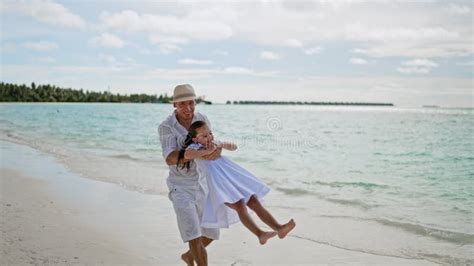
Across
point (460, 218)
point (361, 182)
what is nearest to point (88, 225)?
point (460, 218)

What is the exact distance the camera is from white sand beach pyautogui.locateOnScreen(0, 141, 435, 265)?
5992 millimetres

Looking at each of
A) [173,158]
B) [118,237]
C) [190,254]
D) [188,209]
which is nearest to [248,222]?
[188,209]

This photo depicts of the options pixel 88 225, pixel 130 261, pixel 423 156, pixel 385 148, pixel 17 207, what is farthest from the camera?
pixel 385 148

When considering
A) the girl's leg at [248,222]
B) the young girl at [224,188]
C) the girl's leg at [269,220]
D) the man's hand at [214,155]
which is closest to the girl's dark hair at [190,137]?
the young girl at [224,188]

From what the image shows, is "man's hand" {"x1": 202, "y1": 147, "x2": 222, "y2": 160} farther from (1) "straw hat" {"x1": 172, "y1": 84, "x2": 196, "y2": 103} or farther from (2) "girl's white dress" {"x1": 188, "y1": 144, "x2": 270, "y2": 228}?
(1) "straw hat" {"x1": 172, "y1": 84, "x2": 196, "y2": 103}

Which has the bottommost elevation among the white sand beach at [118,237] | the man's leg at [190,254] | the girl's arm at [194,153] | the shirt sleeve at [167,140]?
the white sand beach at [118,237]

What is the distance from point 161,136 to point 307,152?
19.1 metres

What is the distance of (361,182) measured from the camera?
1446 centimetres

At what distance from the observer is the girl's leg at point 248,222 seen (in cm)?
429

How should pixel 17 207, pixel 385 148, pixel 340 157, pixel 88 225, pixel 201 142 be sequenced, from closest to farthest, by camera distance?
1. pixel 201 142
2. pixel 88 225
3. pixel 17 207
4. pixel 340 157
5. pixel 385 148

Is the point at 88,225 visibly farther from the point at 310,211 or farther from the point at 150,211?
the point at 310,211

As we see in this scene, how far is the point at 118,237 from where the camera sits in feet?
22.2

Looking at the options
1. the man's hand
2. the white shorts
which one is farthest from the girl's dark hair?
the white shorts

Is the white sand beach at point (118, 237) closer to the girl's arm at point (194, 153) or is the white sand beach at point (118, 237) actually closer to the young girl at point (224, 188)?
the young girl at point (224, 188)
